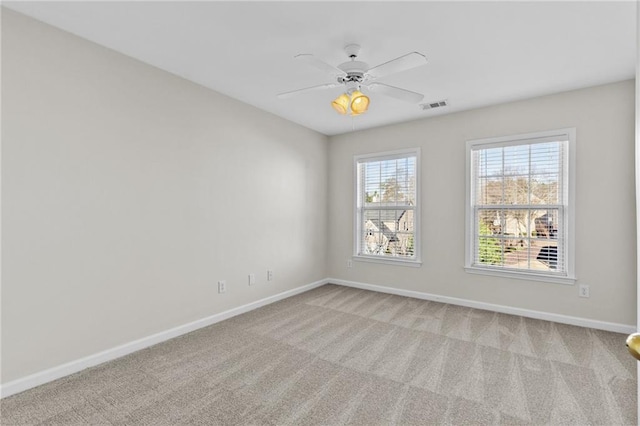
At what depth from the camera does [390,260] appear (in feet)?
15.5

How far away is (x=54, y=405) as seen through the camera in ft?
6.57

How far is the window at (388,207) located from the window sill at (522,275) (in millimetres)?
767

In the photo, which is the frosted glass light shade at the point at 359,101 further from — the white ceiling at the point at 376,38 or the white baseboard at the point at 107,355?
the white baseboard at the point at 107,355

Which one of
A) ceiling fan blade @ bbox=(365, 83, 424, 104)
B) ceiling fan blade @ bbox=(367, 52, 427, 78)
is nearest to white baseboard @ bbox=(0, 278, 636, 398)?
ceiling fan blade @ bbox=(365, 83, 424, 104)

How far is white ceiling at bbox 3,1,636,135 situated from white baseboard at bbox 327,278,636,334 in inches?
99.8

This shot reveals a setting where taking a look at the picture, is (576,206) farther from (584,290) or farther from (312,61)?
(312,61)

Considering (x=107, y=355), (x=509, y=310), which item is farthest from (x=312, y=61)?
(x=509, y=310)

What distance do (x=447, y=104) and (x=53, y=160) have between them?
13.1 feet

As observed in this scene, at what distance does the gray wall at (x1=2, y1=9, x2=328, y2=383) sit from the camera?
215 centimetres

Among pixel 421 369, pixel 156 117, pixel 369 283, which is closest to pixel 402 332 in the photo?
pixel 421 369

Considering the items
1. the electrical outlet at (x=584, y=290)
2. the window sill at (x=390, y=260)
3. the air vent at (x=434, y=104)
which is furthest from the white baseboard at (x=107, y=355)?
the electrical outlet at (x=584, y=290)

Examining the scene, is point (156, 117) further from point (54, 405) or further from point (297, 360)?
point (297, 360)

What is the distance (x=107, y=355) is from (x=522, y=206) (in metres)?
4.57

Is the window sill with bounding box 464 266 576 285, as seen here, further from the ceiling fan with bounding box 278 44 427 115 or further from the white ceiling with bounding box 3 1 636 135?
the ceiling fan with bounding box 278 44 427 115
